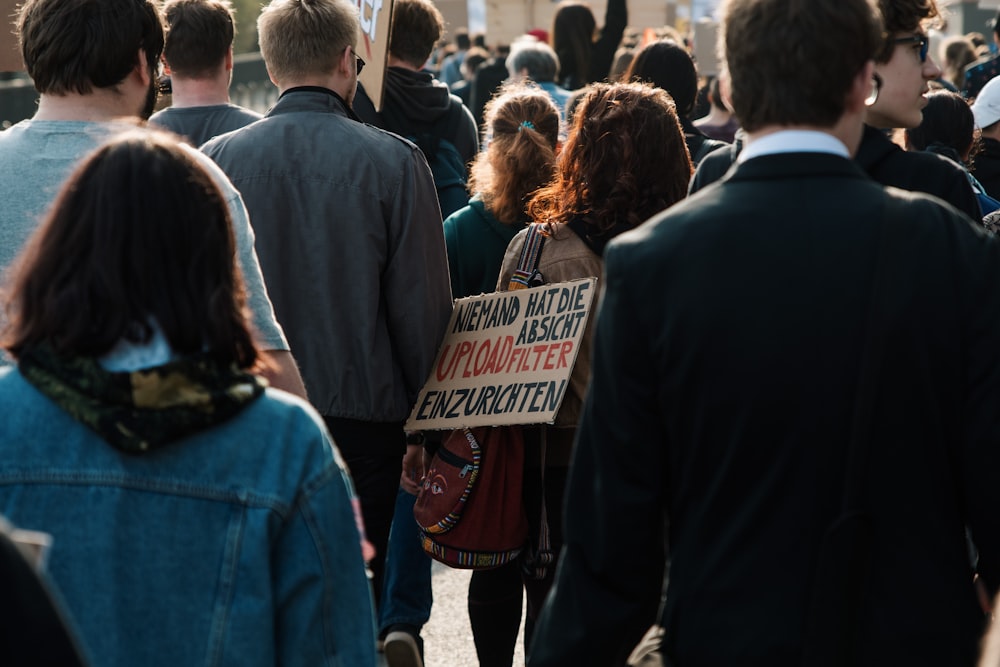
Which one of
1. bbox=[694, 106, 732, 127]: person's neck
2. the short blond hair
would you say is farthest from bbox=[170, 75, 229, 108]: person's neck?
bbox=[694, 106, 732, 127]: person's neck

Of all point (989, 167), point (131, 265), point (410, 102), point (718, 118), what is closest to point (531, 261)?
point (131, 265)

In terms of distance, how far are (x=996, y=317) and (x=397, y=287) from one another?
6.97 feet

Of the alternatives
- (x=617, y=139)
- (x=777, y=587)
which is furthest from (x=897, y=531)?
(x=617, y=139)

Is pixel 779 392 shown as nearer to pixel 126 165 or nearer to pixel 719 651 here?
pixel 719 651

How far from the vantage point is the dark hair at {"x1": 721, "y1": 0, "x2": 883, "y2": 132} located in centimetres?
225

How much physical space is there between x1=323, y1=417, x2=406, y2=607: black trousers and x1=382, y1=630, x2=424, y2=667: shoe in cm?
31

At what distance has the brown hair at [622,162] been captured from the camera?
3949mm

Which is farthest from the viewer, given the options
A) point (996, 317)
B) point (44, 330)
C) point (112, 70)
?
point (112, 70)

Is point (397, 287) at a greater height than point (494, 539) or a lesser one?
greater

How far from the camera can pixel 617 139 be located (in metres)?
3.96

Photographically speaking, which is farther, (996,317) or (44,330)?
(996,317)

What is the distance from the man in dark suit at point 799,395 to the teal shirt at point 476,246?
7.46ft

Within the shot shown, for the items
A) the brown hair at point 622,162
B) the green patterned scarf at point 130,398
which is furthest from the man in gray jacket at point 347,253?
the green patterned scarf at point 130,398

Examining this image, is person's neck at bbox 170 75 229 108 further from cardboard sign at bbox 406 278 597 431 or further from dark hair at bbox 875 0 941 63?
dark hair at bbox 875 0 941 63
